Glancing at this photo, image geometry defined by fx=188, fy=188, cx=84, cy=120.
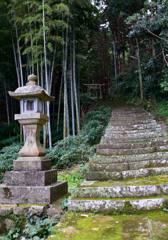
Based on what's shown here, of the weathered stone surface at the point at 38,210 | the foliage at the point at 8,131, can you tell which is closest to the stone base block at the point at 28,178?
the weathered stone surface at the point at 38,210

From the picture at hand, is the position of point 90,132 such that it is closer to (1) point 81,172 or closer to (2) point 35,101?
(1) point 81,172

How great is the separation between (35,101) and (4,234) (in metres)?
1.88

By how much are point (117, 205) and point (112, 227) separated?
14.4 inches

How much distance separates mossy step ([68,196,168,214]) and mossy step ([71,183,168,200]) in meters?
0.13

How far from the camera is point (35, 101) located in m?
3.02

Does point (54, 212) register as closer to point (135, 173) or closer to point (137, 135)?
point (135, 173)

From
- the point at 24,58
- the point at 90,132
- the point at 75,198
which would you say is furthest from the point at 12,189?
the point at 24,58

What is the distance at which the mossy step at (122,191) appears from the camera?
221 centimetres

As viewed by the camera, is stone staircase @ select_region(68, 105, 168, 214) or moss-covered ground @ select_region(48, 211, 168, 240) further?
stone staircase @ select_region(68, 105, 168, 214)

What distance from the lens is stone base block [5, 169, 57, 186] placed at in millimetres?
2590

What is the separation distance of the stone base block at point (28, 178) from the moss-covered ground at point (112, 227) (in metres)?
0.71

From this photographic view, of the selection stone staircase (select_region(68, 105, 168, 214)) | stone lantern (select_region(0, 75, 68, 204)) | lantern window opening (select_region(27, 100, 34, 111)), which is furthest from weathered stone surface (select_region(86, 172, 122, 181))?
lantern window opening (select_region(27, 100, 34, 111))

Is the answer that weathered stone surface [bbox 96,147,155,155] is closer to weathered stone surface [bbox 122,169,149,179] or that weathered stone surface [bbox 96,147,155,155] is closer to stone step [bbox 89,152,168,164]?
stone step [bbox 89,152,168,164]

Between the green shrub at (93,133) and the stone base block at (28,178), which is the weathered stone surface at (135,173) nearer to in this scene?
the stone base block at (28,178)
